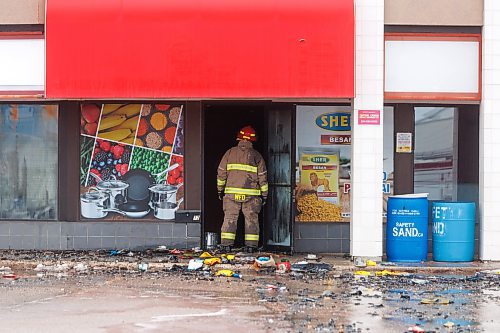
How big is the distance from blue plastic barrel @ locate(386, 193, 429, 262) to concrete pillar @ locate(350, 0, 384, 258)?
207 millimetres

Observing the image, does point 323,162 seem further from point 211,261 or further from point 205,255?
point 211,261

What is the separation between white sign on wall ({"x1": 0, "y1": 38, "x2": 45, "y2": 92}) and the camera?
1652 cm

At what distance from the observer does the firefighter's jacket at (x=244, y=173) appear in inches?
682

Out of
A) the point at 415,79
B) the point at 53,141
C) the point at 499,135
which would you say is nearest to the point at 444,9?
the point at 415,79

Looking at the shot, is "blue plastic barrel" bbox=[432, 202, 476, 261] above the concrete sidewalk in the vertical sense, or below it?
above

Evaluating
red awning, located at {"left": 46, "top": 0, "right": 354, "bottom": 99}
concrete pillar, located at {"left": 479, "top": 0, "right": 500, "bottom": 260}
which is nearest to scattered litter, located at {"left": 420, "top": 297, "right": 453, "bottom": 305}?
concrete pillar, located at {"left": 479, "top": 0, "right": 500, "bottom": 260}

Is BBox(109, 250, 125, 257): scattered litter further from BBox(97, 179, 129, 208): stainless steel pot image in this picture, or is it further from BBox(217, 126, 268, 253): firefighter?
BBox(217, 126, 268, 253): firefighter

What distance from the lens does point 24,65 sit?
1655 cm

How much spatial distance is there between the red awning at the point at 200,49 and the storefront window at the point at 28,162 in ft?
6.30

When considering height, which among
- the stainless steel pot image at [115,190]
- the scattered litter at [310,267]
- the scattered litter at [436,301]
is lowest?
the scattered litter at [436,301]

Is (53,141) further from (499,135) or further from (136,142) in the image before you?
(499,135)

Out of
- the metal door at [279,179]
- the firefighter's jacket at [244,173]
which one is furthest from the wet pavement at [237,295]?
the firefighter's jacket at [244,173]

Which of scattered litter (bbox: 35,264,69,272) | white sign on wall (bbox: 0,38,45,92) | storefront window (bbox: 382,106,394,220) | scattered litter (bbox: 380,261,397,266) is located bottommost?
scattered litter (bbox: 35,264,69,272)

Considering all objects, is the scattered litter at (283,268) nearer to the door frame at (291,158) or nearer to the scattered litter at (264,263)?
the scattered litter at (264,263)
